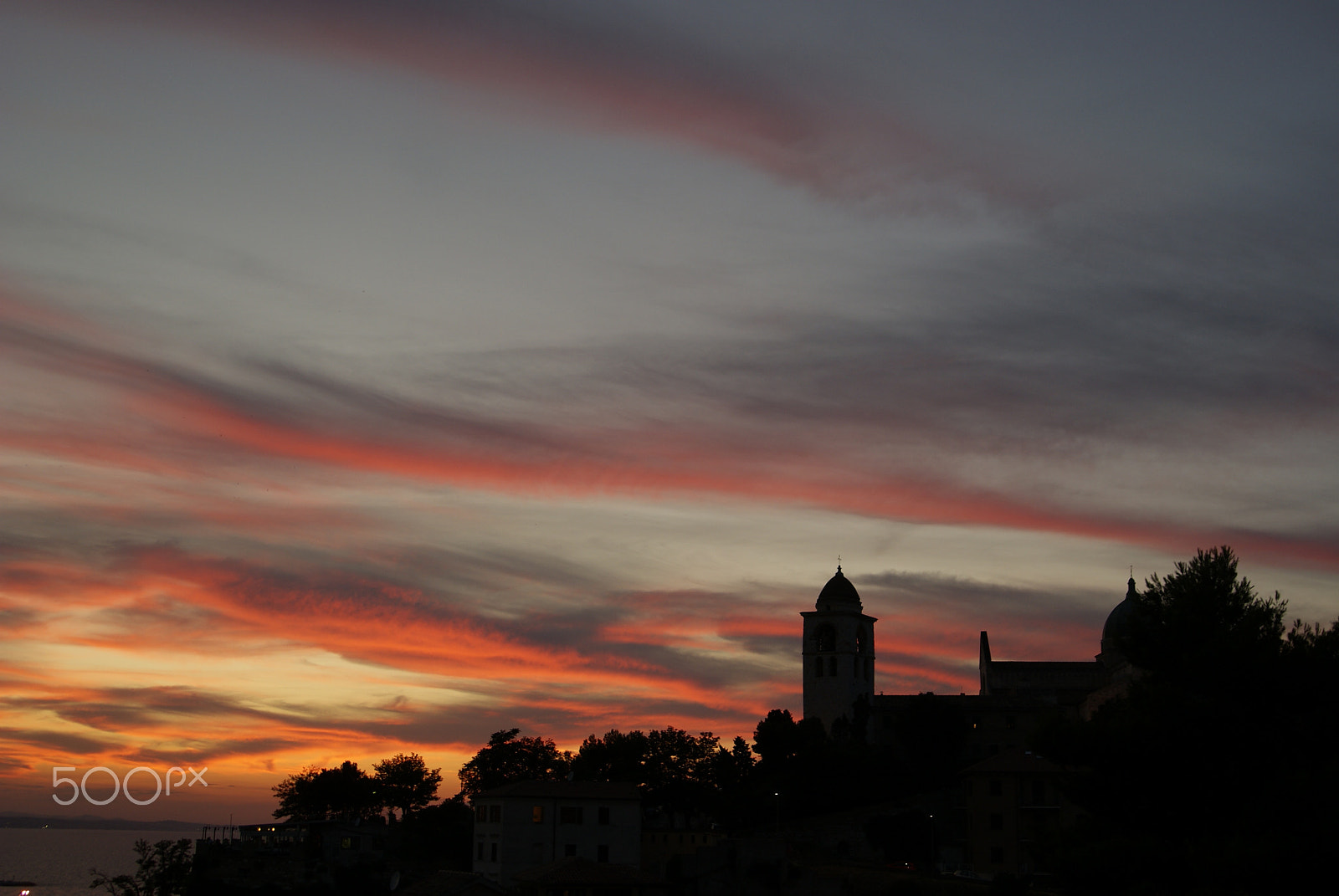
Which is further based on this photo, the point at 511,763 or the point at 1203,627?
the point at 511,763

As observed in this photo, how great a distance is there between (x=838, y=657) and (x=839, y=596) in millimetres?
6182

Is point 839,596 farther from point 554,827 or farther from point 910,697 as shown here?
point 554,827

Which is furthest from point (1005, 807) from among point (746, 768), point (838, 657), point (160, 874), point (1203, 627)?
point (160, 874)

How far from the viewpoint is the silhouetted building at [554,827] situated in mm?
74375

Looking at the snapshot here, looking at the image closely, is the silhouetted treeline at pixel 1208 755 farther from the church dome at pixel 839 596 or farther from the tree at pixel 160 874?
the church dome at pixel 839 596

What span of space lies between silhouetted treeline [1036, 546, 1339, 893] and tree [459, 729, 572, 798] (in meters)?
71.5

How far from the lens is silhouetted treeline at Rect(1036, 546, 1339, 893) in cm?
2989

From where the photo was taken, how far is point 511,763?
10312cm

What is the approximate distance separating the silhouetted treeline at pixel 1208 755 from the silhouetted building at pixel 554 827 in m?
45.2

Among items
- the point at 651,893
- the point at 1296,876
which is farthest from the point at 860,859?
the point at 1296,876

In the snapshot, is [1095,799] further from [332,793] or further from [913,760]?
[332,793]

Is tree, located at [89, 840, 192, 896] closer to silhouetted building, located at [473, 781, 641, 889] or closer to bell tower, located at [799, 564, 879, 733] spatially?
silhouetted building, located at [473, 781, 641, 889]

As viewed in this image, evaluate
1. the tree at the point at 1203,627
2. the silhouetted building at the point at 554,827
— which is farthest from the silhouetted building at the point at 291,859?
the tree at the point at 1203,627

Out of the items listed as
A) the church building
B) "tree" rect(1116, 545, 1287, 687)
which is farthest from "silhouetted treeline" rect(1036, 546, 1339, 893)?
the church building
